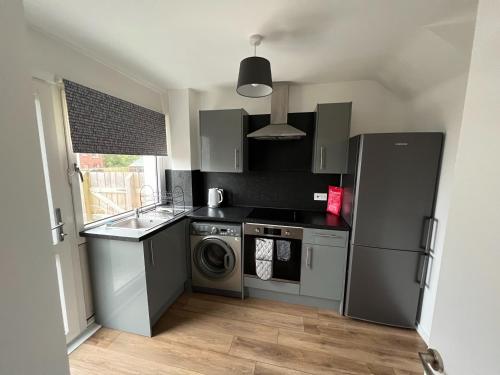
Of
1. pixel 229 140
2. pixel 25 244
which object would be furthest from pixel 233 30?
pixel 25 244

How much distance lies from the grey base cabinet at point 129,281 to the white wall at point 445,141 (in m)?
2.34

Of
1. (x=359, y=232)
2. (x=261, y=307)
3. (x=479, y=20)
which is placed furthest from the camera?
→ (x=261, y=307)

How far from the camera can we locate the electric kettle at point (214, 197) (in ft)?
8.89

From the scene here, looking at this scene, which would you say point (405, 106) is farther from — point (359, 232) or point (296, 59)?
point (359, 232)

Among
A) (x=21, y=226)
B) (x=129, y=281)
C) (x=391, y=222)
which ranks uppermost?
(x=21, y=226)

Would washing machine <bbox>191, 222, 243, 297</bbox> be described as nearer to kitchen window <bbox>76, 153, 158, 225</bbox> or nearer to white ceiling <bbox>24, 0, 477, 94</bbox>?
kitchen window <bbox>76, 153, 158, 225</bbox>

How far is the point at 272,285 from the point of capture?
2.21 metres

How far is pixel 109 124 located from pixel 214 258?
174cm

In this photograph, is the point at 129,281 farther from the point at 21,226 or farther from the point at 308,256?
the point at 308,256

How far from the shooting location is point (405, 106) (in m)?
2.26

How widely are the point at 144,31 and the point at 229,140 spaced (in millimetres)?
1207

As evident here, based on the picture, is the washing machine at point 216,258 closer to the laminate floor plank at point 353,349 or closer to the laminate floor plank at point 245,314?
the laminate floor plank at point 245,314

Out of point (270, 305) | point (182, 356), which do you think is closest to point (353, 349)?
point (270, 305)

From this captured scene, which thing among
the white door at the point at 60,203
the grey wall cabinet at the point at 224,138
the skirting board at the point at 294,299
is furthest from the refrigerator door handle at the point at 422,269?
the white door at the point at 60,203
